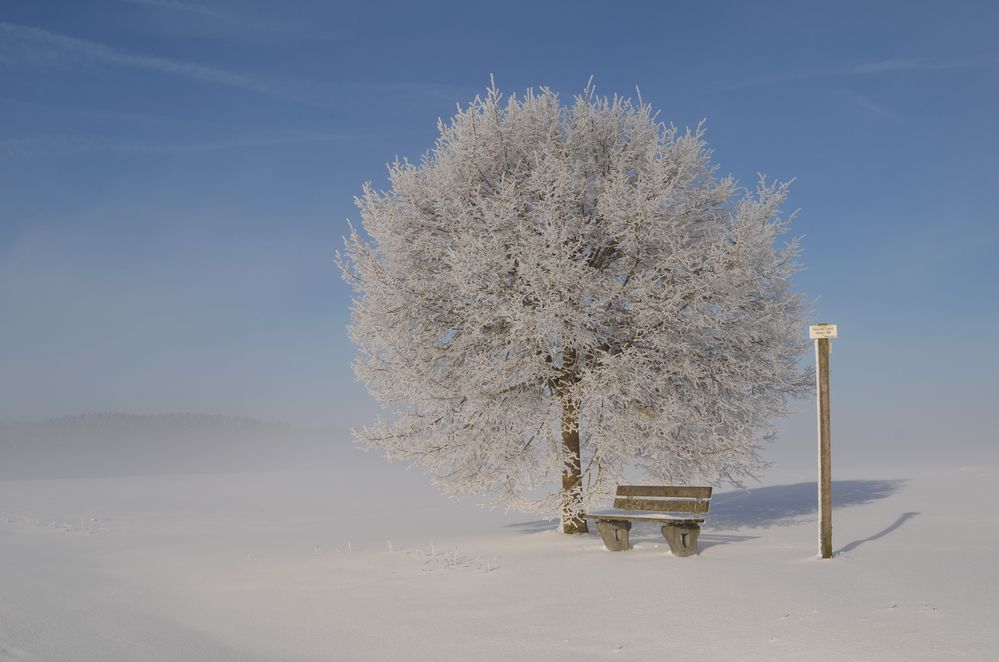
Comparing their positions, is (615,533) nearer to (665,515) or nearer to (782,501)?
(665,515)

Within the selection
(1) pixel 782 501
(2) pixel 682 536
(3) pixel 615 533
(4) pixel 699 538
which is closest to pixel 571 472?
(3) pixel 615 533

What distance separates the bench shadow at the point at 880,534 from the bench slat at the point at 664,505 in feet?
7.64

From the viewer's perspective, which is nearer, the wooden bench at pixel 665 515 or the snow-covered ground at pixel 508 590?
the snow-covered ground at pixel 508 590

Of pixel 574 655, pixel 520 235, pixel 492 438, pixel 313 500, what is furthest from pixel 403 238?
pixel 313 500

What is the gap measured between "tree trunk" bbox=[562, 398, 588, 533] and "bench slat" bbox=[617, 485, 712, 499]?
104cm

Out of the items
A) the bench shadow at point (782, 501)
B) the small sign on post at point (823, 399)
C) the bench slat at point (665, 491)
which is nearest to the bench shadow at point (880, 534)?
the small sign on post at point (823, 399)

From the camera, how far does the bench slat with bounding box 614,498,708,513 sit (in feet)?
42.7

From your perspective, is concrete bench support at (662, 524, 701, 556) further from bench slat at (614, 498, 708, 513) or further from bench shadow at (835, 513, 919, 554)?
bench shadow at (835, 513, 919, 554)

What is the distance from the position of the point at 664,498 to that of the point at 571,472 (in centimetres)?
232

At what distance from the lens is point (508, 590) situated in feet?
35.3

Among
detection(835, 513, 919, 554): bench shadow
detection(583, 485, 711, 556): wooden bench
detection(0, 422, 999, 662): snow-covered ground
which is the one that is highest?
detection(583, 485, 711, 556): wooden bench

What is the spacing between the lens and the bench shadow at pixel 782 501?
18.0 metres

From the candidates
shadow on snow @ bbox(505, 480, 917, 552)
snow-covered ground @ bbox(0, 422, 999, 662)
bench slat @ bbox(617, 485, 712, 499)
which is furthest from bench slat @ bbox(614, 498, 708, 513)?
shadow on snow @ bbox(505, 480, 917, 552)

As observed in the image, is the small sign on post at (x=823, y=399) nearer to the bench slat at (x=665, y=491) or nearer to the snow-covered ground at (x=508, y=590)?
the snow-covered ground at (x=508, y=590)
